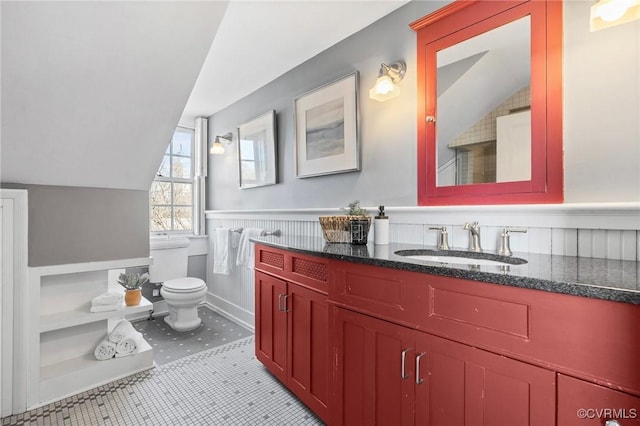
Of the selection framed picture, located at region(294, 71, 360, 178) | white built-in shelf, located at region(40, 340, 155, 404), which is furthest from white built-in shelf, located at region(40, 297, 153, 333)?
framed picture, located at region(294, 71, 360, 178)

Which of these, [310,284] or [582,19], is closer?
[582,19]

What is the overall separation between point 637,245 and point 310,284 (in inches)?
52.5

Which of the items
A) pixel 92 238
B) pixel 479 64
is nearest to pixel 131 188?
pixel 92 238

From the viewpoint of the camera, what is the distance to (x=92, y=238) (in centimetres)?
205

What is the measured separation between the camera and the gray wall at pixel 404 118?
1138mm

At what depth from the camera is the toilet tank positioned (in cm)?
301

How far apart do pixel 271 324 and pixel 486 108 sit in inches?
69.4

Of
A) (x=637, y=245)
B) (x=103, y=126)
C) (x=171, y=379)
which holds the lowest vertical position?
(x=171, y=379)

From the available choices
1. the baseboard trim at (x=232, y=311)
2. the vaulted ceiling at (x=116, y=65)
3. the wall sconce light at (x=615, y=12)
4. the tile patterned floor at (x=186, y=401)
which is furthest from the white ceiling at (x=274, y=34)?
the tile patterned floor at (x=186, y=401)

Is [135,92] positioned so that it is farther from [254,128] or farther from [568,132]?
[568,132]

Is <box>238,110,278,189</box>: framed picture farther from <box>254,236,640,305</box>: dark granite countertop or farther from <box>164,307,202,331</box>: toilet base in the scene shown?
<box>254,236,640,305</box>: dark granite countertop

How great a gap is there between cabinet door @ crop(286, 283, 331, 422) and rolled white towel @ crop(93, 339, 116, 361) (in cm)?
128

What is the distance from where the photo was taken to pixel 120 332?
220 centimetres

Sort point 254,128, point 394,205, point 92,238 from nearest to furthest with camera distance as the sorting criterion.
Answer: point 394,205 → point 92,238 → point 254,128
